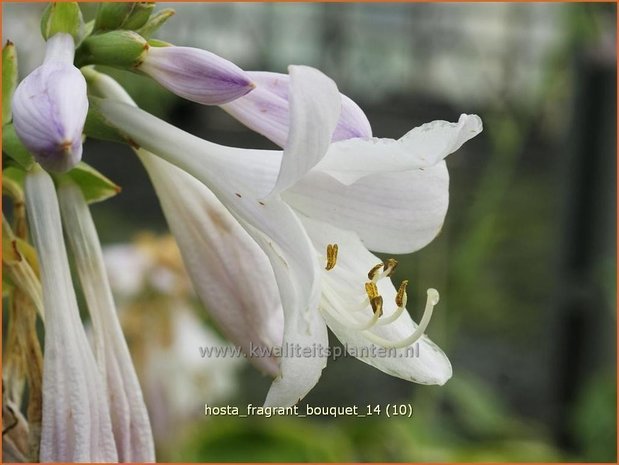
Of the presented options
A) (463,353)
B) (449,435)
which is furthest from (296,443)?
(463,353)

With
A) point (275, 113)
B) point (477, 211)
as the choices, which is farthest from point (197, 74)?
point (477, 211)

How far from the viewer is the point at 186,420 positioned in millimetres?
1928

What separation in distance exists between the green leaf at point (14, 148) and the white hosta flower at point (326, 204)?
2.4 inches

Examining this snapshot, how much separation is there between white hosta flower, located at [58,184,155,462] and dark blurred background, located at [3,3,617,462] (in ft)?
3.21

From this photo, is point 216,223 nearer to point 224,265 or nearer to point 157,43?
point 224,265

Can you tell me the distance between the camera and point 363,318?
674 millimetres

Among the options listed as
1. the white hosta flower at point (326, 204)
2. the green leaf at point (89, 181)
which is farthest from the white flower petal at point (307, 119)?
the green leaf at point (89, 181)

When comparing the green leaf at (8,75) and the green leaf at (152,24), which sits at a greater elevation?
the green leaf at (152,24)

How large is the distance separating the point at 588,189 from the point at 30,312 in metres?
2.86

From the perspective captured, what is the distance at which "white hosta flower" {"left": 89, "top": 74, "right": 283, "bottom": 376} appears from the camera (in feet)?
A: 2.40

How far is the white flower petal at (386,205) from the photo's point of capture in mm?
679

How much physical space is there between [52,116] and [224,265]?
0.72 feet

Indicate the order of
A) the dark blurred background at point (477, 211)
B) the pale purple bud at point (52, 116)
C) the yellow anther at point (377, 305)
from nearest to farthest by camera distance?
the pale purple bud at point (52, 116)
the yellow anther at point (377, 305)
the dark blurred background at point (477, 211)

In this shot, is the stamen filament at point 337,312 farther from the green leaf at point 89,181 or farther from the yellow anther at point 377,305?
the green leaf at point 89,181
